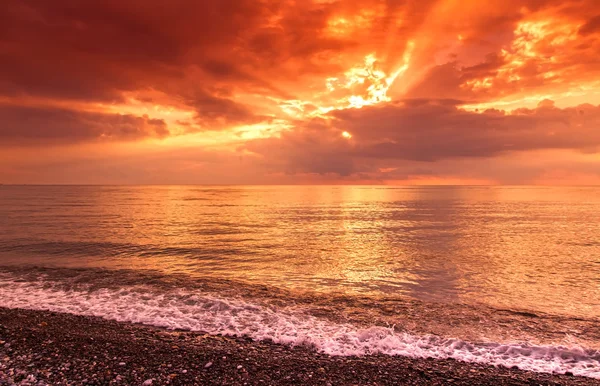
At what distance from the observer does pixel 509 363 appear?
10516 mm

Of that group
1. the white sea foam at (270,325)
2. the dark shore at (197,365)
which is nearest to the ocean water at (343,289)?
the white sea foam at (270,325)

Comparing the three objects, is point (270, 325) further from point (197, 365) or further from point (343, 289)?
point (343, 289)

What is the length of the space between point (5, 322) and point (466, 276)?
2427 cm

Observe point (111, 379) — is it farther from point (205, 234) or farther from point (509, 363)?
point (205, 234)

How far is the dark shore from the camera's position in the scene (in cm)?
870

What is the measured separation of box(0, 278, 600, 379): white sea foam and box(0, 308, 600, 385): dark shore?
801mm

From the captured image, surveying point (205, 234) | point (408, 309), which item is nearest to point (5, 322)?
point (408, 309)

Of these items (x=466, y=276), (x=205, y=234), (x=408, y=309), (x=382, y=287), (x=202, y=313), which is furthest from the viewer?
(x=205, y=234)

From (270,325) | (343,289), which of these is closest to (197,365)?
(270,325)

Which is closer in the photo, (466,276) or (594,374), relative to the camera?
(594,374)

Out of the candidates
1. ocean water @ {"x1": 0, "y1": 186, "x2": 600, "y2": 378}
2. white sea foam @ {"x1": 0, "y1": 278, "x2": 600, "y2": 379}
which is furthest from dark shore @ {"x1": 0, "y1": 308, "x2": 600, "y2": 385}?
ocean water @ {"x1": 0, "y1": 186, "x2": 600, "y2": 378}

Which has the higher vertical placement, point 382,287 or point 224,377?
point 224,377

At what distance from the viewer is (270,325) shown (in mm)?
13523

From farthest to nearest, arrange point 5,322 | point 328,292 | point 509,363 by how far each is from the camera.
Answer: point 328,292 → point 5,322 → point 509,363
